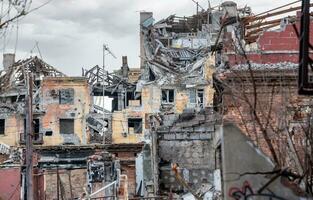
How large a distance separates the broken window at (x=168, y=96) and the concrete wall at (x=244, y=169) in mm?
46035

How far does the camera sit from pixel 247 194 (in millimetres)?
7164

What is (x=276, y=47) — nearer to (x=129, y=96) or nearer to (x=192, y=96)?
(x=192, y=96)

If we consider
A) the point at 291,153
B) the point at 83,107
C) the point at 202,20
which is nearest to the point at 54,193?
the point at 83,107

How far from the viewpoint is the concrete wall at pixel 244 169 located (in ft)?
23.5

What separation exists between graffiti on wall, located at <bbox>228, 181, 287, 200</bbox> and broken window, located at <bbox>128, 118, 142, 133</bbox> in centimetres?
4643

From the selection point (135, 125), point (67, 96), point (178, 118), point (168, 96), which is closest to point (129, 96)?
point (135, 125)

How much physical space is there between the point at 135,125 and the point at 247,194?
47.0 metres

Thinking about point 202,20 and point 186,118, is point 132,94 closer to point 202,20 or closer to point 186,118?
point 202,20

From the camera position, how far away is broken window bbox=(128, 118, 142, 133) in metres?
53.7

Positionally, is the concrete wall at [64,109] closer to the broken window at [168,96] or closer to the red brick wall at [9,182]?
the broken window at [168,96]

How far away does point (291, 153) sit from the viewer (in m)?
9.12

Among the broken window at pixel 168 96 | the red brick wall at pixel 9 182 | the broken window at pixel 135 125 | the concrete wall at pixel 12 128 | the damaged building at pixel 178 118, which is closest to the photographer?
the damaged building at pixel 178 118

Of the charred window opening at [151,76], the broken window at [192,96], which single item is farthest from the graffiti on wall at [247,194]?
the charred window opening at [151,76]

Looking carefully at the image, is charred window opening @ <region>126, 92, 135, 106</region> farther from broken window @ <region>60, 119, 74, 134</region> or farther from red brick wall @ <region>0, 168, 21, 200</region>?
red brick wall @ <region>0, 168, 21, 200</region>
